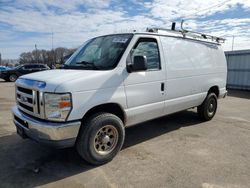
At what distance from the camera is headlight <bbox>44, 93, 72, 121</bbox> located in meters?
3.20

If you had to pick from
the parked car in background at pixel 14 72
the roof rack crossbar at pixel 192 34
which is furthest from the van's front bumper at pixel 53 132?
the parked car in background at pixel 14 72

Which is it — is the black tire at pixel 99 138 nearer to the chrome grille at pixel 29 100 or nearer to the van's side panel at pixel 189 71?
the chrome grille at pixel 29 100

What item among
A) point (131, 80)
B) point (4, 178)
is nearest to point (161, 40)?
point (131, 80)

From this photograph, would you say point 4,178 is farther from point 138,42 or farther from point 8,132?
point 138,42

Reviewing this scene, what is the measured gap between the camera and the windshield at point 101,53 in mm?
3929

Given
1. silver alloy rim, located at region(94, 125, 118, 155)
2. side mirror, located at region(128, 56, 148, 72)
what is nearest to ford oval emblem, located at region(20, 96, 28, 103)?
silver alloy rim, located at region(94, 125, 118, 155)

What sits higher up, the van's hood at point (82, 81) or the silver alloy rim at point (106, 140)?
the van's hood at point (82, 81)

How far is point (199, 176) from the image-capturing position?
347cm

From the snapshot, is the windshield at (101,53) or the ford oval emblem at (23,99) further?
the windshield at (101,53)

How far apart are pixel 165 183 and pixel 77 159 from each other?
1.64 meters

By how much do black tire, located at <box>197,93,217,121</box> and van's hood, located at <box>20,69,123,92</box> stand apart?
3.37 meters

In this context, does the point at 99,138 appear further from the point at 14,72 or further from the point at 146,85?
the point at 14,72

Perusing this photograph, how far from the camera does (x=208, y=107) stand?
6395 mm

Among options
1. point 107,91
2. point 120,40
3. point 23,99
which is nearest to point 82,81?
point 107,91
